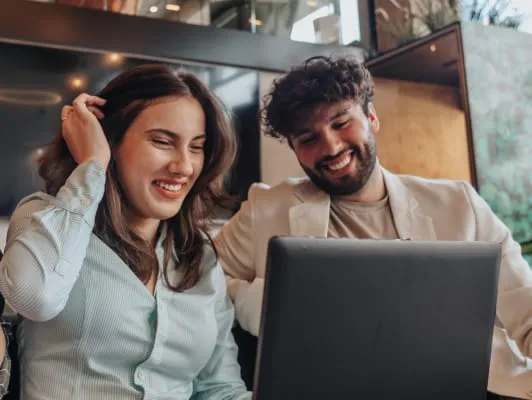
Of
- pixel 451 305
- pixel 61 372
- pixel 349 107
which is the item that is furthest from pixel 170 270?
pixel 349 107

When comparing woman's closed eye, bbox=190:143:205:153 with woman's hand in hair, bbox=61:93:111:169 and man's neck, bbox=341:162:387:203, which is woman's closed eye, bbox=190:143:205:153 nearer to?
woman's hand in hair, bbox=61:93:111:169

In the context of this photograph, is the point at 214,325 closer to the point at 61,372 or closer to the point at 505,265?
the point at 61,372

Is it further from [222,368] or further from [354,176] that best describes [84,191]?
[354,176]

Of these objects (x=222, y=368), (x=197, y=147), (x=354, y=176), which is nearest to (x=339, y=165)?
(x=354, y=176)

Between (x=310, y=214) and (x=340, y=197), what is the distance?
119 millimetres

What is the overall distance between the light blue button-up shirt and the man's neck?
602 millimetres

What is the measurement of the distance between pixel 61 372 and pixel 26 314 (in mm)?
122

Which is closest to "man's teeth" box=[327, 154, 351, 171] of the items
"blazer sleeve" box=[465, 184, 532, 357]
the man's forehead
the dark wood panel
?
the man's forehead

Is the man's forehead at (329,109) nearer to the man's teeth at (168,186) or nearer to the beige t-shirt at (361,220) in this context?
the beige t-shirt at (361,220)

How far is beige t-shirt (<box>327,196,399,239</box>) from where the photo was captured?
4.90 feet

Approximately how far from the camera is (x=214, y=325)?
1.14 m

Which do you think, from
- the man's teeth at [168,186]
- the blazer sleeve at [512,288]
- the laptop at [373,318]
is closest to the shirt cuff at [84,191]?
the man's teeth at [168,186]

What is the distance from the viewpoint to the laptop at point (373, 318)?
704mm

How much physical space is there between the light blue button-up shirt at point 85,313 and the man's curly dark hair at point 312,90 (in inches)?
24.9
